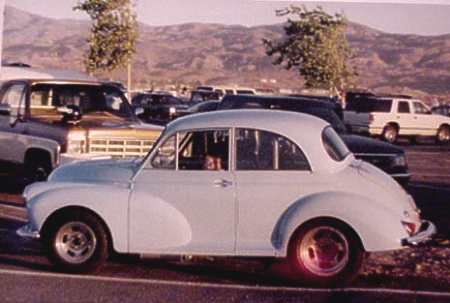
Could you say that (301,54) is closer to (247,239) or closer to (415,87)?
(415,87)

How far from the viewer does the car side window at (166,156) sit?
9016 millimetres

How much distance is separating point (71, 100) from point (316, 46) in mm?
29560

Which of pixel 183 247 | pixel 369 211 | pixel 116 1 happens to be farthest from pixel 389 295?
pixel 116 1

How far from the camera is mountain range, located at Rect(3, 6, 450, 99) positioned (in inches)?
2312

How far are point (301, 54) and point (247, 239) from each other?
114 ft

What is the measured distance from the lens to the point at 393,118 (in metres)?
34.1

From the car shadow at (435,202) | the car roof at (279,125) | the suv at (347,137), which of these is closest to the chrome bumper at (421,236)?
the car roof at (279,125)

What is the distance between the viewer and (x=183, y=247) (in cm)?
881

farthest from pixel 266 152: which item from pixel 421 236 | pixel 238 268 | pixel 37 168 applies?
pixel 37 168

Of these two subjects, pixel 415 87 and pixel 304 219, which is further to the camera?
pixel 415 87

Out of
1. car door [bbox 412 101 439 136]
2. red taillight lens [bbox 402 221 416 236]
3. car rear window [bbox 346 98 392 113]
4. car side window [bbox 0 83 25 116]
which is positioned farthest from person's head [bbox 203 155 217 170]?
car door [bbox 412 101 439 136]

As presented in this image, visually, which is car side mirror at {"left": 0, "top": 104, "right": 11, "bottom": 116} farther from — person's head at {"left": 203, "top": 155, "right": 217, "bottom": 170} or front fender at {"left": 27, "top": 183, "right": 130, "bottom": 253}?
person's head at {"left": 203, "top": 155, "right": 217, "bottom": 170}

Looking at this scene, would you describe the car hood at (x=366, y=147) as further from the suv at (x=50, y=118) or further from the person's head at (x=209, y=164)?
the person's head at (x=209, y=164)

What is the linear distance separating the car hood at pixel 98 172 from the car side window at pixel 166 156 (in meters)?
0.21
